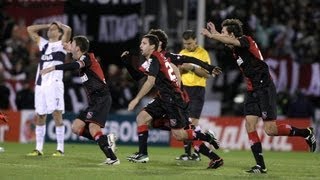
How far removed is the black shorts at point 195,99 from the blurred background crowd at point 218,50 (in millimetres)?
7327

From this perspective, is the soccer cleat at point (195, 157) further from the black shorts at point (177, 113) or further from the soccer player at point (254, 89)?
the soccer player at point (254, 89)

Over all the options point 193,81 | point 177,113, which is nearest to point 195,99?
point 193,81

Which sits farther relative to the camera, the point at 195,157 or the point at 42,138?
the point at 42,138

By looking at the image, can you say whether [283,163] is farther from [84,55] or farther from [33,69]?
[33,69]

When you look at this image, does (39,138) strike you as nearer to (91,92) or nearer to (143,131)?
A: (91,92)

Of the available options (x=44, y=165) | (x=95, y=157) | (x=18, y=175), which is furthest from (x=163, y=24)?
(x=18, y=175)

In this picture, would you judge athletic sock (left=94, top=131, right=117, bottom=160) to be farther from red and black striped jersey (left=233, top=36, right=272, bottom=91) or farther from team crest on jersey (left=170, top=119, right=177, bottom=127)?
red and black striped jersey (left=233, top=36, right=272, bottom=91)

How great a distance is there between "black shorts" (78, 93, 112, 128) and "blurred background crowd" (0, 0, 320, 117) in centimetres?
923

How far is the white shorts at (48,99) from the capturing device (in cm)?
1602

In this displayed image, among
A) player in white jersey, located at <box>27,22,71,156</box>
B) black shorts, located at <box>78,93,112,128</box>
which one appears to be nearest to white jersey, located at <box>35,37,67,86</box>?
player in white jersey, located at <box>27,22,71,156</box>

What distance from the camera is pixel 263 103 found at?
1319cm

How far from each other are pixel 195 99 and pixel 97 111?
2749 millimetres

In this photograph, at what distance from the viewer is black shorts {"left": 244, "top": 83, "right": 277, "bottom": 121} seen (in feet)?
43.3

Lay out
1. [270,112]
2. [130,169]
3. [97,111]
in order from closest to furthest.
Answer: [130,169]
[270,112]
[97,111]
